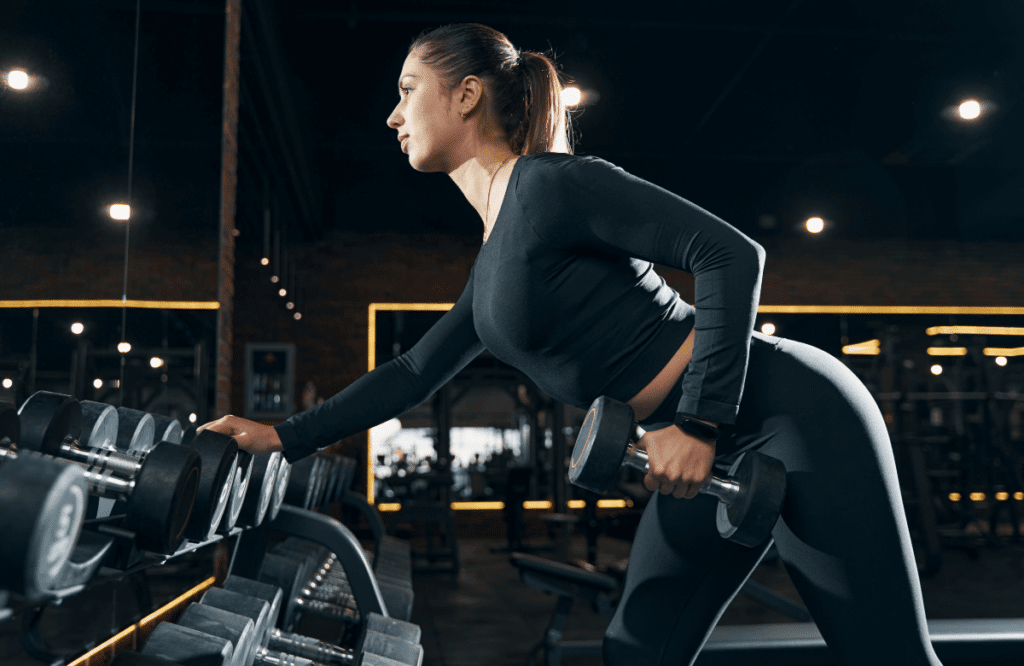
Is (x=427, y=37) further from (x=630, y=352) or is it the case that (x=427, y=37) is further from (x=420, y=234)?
(x=420, y=234)

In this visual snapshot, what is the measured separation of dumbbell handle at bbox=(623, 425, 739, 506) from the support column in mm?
1941

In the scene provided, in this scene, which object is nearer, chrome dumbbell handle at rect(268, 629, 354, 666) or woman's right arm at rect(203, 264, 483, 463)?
woman's right arm at rect(203, 264, 483, 463)

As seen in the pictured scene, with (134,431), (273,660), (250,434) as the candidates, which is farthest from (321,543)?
(134,431)

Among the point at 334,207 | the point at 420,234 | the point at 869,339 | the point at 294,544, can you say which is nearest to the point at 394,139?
the point at 334,207

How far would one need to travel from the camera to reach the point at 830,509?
3.04 ft

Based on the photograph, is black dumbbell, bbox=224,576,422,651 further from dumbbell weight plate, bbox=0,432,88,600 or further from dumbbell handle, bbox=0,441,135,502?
dumbbell weight plate, bbox=0,432,88,600

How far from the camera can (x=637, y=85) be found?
4684 mm

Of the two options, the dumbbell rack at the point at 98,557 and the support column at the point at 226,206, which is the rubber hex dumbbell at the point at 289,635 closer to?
the dumbbell rack at the point at 98,557

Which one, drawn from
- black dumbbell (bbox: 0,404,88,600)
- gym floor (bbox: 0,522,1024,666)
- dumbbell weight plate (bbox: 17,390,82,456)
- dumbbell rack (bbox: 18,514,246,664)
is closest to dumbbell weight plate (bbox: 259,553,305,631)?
gym floor (bbox: 0,522,1024,666)

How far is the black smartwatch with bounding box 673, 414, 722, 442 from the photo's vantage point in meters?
0.87

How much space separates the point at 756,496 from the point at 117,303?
1366 mm

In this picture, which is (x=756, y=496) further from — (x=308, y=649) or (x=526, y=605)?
(x=526, y=605)

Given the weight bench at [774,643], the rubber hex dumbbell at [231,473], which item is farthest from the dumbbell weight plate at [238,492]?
the weight bench at [774,643]

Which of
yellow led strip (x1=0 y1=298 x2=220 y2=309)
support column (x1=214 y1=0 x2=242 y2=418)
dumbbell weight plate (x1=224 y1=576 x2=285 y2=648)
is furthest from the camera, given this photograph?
support column (x1=214 y1=0 x2=242 y2=418)
